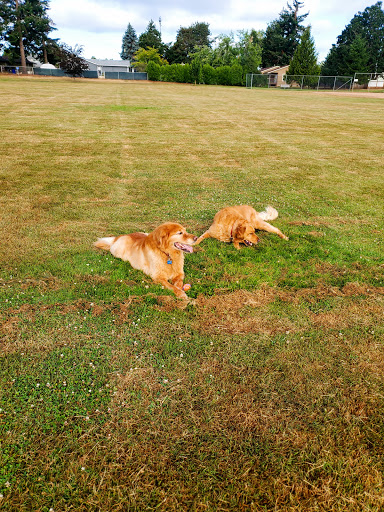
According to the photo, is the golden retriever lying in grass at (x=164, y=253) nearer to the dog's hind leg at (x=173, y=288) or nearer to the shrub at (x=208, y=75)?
the dog's hind leg at (x=173, y=288)

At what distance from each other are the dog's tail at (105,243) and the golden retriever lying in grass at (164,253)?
0.64m

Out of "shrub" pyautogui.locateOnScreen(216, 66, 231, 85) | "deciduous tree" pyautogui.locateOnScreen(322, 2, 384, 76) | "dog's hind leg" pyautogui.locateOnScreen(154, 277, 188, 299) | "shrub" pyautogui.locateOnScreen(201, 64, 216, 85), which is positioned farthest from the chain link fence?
"dog's hind leg" pyautogui.locateOnScreen(154, 277, 188, 299)

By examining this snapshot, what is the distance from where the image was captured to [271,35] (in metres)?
81.9

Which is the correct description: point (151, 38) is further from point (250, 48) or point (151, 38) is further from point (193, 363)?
point (193, 363)

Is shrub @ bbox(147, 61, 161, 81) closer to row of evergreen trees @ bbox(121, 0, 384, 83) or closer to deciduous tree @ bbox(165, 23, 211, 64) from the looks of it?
row of evergreen trees @ bbox(121, 0, 384, 83)

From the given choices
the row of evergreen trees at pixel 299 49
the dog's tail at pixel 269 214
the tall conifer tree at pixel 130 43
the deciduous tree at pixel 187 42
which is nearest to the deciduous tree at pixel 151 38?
the deciduous tree at pixel 187 42

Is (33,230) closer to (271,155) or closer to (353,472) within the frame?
(353,472)

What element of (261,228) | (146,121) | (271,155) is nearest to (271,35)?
(146,121)

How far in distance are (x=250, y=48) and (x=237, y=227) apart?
73.6m

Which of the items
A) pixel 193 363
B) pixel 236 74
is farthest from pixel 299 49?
pixel 193 363

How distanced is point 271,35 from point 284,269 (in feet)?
315

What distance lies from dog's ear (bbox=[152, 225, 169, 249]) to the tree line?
219ft

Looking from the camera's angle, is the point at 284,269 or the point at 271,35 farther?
the point at 271,35

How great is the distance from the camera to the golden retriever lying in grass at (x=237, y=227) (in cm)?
623
